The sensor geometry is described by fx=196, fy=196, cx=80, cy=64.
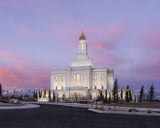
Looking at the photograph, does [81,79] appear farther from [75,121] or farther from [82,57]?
[75,121]

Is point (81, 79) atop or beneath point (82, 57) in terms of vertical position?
beneath

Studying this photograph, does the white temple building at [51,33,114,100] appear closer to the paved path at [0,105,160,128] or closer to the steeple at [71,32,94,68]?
the steeple at [71,32,94,68]

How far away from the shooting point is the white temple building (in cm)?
8756

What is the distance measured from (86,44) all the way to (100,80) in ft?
70.6

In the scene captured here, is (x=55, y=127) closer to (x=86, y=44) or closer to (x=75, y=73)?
(x=75, y=73)

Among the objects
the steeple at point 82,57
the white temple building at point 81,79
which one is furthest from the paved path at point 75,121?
the steeple at point 82,57

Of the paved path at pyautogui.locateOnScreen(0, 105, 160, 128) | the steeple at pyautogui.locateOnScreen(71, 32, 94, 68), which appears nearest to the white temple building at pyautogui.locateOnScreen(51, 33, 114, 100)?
the steeple at pyautogui.locateOnScreen(71, 32, 94, 68)

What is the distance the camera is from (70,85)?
314 feet

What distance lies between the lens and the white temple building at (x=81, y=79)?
8756 cm

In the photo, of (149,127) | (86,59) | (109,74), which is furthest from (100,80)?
(149,127)

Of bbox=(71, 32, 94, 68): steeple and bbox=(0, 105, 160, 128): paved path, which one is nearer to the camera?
bbox=(0, 105, 160, 128): paved path

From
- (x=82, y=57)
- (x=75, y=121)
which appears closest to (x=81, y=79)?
(x=82, y=57)

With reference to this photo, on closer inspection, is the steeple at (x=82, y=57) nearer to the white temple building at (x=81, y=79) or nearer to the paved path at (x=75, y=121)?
the white temple building at (x=81, y=79)

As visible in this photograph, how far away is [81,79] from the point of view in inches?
3723
